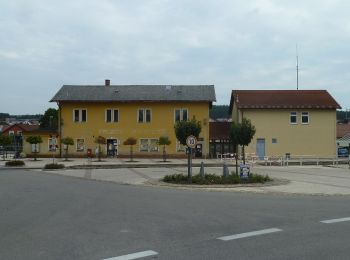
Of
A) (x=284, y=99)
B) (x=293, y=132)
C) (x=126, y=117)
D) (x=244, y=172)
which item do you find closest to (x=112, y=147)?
(x=126, y=117)

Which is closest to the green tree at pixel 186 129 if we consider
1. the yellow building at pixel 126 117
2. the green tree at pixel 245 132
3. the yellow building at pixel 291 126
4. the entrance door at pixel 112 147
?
the green tree at pixel 245 132

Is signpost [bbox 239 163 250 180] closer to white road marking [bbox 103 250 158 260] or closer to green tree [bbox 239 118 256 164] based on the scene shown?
green tree [bbox 239 118 256 164]

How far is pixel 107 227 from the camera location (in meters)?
10.4

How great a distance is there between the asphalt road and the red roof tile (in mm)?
37796

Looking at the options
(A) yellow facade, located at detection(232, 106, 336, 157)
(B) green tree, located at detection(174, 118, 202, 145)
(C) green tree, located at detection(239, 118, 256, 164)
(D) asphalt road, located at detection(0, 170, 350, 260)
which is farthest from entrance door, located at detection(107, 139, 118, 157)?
(D) asphalt road, located at detection(0, 170, 350, 260)

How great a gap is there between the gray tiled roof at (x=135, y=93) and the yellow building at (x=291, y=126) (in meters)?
5.73

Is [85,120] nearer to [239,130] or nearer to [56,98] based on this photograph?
[56,98]

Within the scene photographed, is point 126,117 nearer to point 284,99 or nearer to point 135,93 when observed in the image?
point 135,93

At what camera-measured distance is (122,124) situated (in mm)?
57906

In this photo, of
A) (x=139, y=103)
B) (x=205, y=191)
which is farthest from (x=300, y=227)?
(x=139, y=103)

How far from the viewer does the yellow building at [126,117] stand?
5753 cm

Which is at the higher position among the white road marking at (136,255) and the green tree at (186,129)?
the green tree at (186,129)

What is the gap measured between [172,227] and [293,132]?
149 feet

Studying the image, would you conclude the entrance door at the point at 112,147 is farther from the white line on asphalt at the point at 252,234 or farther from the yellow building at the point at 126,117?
the white line on asphalt at the point at 252,234
